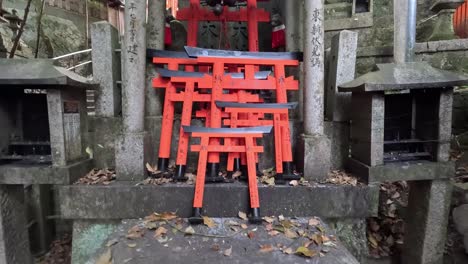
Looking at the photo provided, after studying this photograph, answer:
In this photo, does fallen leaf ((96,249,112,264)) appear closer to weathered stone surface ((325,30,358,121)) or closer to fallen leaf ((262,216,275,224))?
fallen leaf ((262,216,275,224))

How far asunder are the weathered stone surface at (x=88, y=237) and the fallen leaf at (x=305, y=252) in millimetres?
2362

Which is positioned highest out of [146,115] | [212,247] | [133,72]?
[133,72]

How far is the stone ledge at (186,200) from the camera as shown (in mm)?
3604

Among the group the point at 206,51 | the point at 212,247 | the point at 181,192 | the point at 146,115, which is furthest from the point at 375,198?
the point at 146,115

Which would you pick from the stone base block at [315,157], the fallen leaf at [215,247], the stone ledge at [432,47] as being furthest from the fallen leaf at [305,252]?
the stone ledge at [432,47]

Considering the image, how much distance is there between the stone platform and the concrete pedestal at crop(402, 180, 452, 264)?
1.72 m

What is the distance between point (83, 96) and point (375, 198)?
431 centimetres

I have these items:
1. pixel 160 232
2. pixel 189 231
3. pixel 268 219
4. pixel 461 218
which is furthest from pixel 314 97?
pixel 461 218

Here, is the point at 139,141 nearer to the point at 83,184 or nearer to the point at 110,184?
the point at 110,184

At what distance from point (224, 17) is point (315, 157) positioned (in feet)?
9.46

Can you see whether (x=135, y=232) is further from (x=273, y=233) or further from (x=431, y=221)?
(x=431, y=221)

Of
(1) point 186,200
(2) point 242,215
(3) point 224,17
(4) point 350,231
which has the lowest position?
(4) point 350,231

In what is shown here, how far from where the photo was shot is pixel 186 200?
3.61 meters

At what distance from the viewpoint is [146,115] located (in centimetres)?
428
